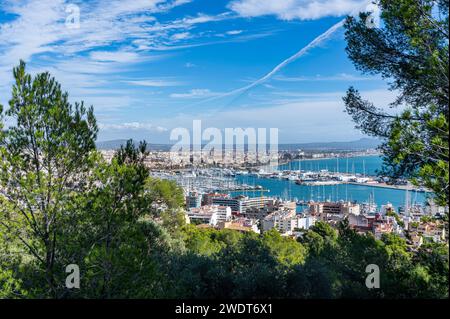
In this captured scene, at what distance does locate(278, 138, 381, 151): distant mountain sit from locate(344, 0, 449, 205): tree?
14 cm

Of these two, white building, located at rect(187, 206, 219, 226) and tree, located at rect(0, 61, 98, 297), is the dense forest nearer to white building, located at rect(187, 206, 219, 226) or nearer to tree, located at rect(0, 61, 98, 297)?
tree, located at rect(0, 61, 98, 297)

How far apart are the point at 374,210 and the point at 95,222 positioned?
9384 mm

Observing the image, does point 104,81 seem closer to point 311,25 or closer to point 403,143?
point 311,25

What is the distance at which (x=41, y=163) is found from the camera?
3.28 meters

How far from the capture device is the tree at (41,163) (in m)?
3.18

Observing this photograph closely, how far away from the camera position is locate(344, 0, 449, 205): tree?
9.29 feet

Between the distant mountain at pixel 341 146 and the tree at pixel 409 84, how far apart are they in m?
0.14

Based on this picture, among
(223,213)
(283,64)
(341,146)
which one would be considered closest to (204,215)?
(223,213)

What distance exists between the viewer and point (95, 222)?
3.48 meters

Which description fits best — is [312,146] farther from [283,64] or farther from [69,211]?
[69,211]

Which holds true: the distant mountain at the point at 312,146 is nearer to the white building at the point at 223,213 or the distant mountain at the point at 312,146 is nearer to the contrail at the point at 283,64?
the contrail at the point at 283,64

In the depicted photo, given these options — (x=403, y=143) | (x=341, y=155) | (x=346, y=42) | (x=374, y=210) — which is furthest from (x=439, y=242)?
(x=374, y=210)

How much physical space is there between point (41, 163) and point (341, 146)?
15.8 feet

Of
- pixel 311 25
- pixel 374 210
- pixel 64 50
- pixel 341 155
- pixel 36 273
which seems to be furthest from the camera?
pixel 374 210
